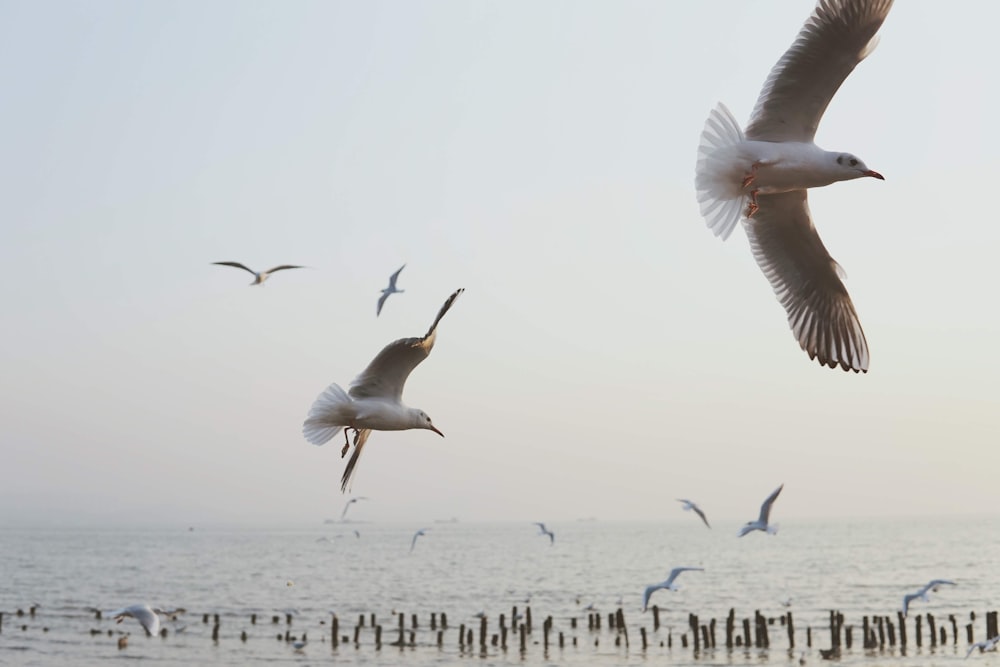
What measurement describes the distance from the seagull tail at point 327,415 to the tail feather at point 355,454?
260mm

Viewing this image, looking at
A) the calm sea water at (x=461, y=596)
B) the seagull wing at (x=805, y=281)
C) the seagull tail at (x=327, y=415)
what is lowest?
the calm sea water at (x=461, y=596)

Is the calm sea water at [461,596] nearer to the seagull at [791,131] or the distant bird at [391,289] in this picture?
the distant bird at [391,289]

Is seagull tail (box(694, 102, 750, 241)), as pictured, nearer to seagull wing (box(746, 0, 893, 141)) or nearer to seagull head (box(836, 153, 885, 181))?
seagull wing (box(746, 0, 893, 141))

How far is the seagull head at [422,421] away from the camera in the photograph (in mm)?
9641

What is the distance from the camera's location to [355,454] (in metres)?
9.27

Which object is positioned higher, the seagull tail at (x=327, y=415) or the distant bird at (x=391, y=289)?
the distant bird at (x=391, y=289)

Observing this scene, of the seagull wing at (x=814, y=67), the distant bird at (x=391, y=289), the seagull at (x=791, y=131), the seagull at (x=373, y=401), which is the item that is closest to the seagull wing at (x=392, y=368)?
the seagull at (x=373, y=401)

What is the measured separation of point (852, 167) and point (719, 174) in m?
0.76

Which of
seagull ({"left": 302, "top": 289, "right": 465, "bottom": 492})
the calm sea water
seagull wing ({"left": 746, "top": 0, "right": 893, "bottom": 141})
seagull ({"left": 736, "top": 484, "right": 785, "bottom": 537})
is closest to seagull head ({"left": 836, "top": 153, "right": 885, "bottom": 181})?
seagull wing ({"left": 746, "top": 0, "right": 893, "bottom": 141})

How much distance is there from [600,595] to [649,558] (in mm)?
39298

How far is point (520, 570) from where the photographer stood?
259 ft

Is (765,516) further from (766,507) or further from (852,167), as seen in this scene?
(852,167)

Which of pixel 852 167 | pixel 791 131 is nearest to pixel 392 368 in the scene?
pixel 791 131

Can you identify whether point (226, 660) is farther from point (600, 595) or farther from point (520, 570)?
point (520, 570)
